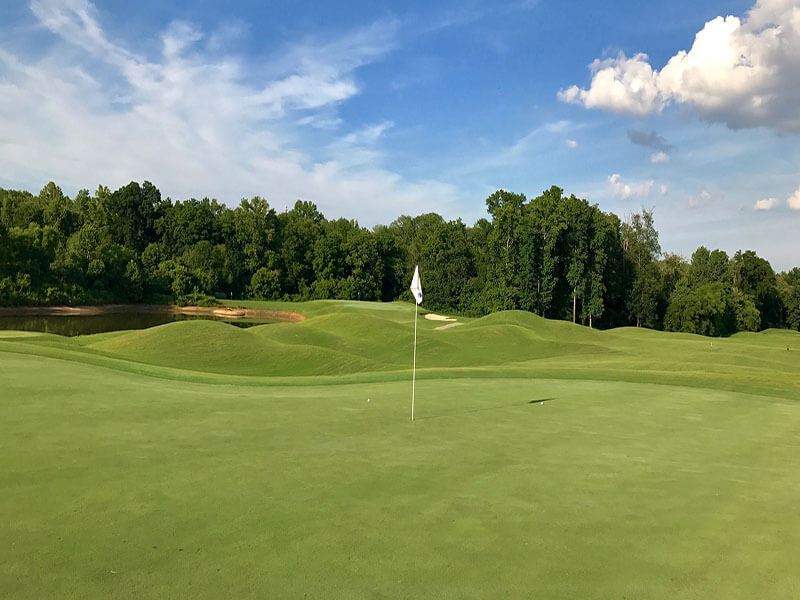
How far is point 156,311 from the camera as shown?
260 feet

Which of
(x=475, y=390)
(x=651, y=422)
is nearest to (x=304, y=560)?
(x=651, y=422)

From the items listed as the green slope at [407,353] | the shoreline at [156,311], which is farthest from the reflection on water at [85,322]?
the green slope at [407,353]

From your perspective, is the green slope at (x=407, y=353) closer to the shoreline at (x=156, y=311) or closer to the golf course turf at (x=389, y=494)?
the golf course turf at (x=389, y=494)

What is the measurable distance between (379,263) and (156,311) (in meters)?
36.9

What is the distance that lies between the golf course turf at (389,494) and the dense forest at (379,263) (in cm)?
5813

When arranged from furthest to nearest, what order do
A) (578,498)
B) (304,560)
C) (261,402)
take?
(261,402) < (578,498) < (304,560)

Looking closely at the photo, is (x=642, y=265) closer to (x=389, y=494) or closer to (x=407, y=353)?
(x=407, y=353)

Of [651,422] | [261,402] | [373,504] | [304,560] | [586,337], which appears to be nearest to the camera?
[304,560]

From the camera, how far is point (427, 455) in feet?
25.4

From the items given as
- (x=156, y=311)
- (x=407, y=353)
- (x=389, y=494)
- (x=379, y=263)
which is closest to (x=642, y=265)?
(x=379, y=263)

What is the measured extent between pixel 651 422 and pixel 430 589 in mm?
8284

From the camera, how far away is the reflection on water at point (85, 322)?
51.6 m

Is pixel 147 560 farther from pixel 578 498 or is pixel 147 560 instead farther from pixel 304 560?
pixel 578 498

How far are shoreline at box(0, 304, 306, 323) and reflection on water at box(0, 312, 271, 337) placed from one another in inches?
83.1
